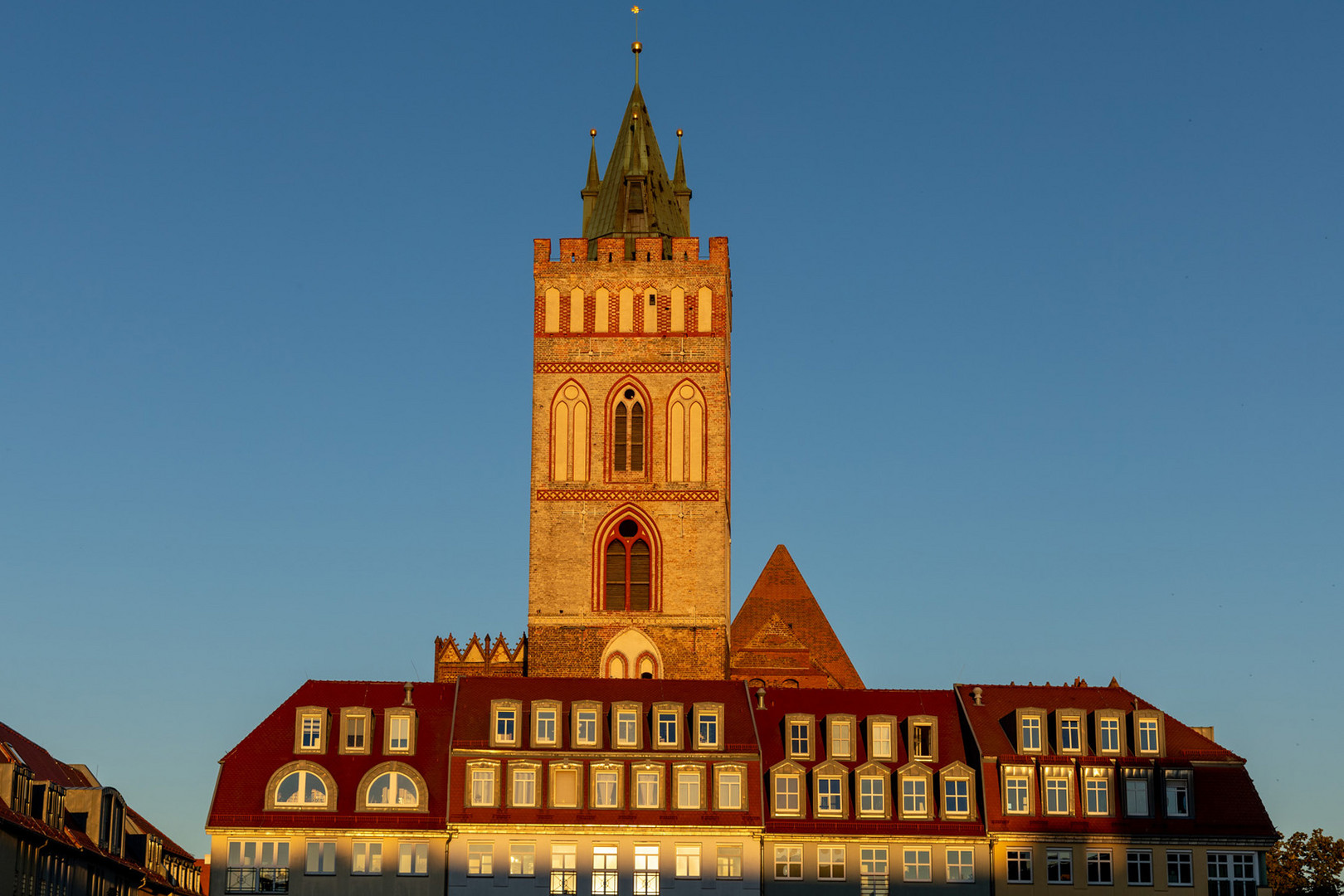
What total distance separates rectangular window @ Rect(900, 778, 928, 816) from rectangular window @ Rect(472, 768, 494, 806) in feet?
50.1

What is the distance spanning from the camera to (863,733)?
83.9 meters

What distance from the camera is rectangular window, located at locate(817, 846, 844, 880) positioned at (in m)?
79.7

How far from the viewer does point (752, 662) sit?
319 feet

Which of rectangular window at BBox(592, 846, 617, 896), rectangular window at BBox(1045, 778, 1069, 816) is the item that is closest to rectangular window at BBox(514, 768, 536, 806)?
rectangular window at BBox(592, 846, 617, 896)

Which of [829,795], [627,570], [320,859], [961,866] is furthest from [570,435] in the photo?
[961,866]

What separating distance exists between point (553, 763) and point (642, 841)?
14.6 feet

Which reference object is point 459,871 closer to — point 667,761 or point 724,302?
point 667,761

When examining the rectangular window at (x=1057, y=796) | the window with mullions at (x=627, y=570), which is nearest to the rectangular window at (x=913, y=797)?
the rectangular window at (x=1057, y=796)

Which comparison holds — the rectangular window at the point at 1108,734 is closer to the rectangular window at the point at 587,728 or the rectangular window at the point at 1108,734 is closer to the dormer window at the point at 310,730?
the rectangular window at the point at 587,728

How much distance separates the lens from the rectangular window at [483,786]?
7981 centimetres

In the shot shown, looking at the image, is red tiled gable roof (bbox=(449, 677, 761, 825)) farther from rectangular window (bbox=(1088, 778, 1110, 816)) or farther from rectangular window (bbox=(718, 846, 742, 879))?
rectangular window (bbox=(1088, 778, 1110, 816))

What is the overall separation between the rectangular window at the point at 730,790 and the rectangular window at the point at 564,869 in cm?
576

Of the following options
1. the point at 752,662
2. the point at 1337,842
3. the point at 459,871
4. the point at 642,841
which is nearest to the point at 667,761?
the point at 642,841

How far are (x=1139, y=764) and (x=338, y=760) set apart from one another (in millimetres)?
30186
